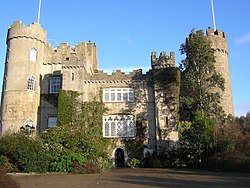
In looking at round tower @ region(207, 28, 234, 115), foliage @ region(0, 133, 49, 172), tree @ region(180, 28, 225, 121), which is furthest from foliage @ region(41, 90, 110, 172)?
round tower @ region(207, 28, 234, 115)

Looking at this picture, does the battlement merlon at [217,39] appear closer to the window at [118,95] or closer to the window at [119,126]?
the window at [118,95]

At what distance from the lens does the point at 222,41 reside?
38.8 m

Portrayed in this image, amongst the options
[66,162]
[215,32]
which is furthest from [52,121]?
[215,32]

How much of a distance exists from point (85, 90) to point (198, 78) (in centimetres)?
1319

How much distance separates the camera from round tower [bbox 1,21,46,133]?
32.4m

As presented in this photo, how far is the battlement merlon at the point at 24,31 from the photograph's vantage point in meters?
34.8

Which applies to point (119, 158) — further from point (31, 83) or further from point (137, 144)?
point (31, 83)

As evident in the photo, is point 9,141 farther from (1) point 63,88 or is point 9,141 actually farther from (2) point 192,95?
(2) point 192,95

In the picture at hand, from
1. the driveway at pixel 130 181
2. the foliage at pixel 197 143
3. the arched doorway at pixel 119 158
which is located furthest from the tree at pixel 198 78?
the driveway at pixel 130 181

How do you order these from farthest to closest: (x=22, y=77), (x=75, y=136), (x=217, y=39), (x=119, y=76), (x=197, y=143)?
(x=217, y=39) < (x=119, y=76) < (x=22, y=77) < (x=197, y=143) < (x=75, y=136)

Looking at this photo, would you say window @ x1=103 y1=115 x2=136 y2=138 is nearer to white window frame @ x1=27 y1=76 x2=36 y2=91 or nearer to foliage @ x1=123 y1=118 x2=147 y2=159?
foliage @ x1=123 y1=118 x2=147 y2=159

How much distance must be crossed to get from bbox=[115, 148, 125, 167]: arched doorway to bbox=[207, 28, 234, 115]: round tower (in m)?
14.1

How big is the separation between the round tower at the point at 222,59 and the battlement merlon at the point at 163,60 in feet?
21.4

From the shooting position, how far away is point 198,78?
32594 millimetres
